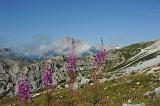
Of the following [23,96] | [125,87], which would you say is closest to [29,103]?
Result: [23,96]

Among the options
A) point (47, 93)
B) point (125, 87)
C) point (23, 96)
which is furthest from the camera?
point (125, 87)

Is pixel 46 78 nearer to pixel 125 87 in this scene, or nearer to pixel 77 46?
pixel 77 46

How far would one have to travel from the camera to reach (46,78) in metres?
19.1

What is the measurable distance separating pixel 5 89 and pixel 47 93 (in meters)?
185

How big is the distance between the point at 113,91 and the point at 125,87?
2204mm

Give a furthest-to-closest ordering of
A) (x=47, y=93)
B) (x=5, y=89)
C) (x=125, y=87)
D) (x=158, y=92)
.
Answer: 1. (x=5, y=89)
2. (x=125, y=87)
3. (x=158, y=92)
4. (x=47, y=93)

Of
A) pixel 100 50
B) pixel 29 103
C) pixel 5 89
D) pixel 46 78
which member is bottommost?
pixel 29 103

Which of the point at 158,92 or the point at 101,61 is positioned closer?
the point at 101,61

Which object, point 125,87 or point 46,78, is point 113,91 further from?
point 46,78

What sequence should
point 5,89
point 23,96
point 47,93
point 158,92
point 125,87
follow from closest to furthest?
1. point 47,93
2. point 23,96
3. point 158,92
4. point 125,87
5. point 5,89

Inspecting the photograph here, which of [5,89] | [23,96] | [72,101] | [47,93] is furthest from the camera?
[5,89]

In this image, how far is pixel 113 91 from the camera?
67938 millimetres

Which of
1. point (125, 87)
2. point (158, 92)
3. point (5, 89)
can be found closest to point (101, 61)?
point (158, 92)

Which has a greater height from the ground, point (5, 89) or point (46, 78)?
point (5, 89)
